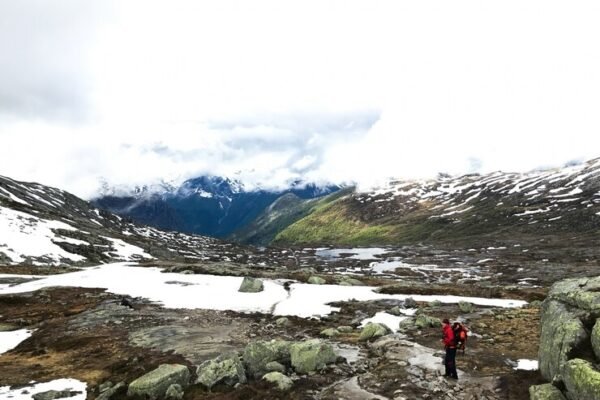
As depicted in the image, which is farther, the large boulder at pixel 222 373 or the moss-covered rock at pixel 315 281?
the moss-covered rock at pixel 315 281

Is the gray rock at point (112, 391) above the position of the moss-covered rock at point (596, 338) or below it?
below

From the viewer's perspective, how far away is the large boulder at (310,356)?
25312mm

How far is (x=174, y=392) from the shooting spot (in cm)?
2300

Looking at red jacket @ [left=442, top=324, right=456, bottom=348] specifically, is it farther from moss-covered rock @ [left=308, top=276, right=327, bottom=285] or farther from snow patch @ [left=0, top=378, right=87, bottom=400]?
moss-covered rock @ [left=308, top=276, right=327, bottom=285]

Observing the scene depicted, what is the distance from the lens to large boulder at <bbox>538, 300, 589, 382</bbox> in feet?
62.1

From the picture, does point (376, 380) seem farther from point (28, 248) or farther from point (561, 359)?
point (28, 248)

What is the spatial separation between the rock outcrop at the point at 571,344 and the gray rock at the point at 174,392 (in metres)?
16.5

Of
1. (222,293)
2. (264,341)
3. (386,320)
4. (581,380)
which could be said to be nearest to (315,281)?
(222,293)

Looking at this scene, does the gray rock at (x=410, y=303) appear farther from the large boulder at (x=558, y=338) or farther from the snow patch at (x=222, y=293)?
the large boulder at (x=558, y=338)

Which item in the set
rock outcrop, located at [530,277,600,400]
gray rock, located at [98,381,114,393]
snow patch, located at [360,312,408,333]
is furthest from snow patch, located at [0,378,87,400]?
rock outcrop, located at [530,277,600,400]

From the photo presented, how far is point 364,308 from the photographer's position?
1820 inches

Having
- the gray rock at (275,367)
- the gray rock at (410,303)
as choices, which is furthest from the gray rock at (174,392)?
the gray rock at (410,303)

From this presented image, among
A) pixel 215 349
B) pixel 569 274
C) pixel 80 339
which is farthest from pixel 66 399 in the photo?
pixel 569 274

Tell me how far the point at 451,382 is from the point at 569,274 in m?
119
